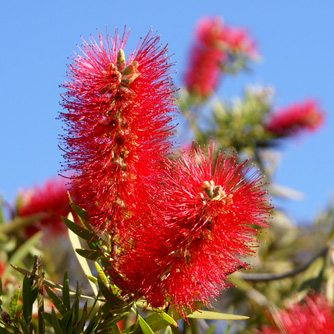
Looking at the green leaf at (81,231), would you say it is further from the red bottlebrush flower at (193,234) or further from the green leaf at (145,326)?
the green leaf at (145,326)

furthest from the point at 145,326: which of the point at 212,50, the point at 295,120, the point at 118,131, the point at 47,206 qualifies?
the point at 212,50

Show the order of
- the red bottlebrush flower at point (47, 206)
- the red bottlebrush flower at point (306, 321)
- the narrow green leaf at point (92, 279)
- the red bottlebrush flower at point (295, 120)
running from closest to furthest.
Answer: the narrow green leaf at point (92, 279), the red bottlebrush flower at point (306, 321), the red bottlebrush flower at point (47, 206), the red bottlebrush flower at point (295, 120)

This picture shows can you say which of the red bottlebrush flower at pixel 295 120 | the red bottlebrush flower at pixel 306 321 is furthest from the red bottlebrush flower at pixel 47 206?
the red bottlebrush flower at pixel 295 120

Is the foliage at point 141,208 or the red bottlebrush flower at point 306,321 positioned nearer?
the foliage at point 141,208

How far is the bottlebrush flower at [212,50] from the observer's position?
14.1 feet

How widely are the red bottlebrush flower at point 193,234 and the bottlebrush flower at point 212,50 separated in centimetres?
317

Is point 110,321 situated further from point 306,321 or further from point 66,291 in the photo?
point 306,321

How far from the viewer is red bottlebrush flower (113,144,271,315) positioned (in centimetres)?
110

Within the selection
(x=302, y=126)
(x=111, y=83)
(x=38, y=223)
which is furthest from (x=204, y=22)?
(x=111, y=83)

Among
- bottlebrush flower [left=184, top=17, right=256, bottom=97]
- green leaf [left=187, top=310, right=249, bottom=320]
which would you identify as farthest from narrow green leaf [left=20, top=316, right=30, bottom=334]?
bottlebrush flower [left=184, top=17, right=256, bottom=97]

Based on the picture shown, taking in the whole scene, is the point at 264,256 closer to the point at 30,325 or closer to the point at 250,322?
the point at 250,322

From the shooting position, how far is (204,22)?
14.7 ft

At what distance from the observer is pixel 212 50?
4.42 m

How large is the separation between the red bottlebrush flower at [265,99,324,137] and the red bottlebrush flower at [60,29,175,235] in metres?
2.85
